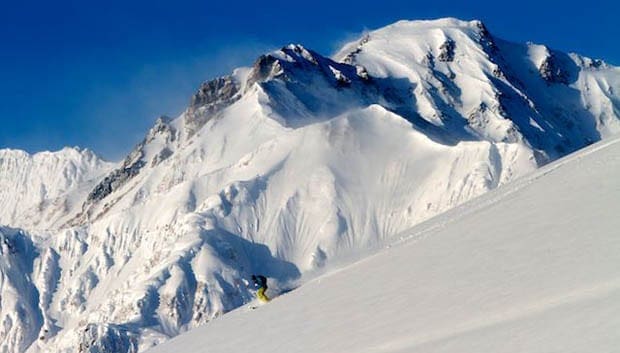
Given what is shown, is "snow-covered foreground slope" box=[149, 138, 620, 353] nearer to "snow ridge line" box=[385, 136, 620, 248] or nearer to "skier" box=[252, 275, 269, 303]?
"skier" box=[252, 275, 269, 303]

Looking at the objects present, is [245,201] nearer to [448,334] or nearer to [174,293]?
[174,293]

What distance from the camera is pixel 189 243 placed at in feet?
591

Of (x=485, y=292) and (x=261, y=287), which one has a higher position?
(x=261, y=287)

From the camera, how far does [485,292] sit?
13.0 metres

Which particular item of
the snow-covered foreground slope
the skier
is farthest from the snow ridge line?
the skier

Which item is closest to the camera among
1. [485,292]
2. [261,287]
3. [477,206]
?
[485,292]

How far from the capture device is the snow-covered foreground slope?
10.5 m

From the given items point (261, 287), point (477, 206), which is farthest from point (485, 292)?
point (477, 206)

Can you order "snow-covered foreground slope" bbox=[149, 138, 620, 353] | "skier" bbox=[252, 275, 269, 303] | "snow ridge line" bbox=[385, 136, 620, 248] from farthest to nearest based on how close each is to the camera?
"snow ridge line" bbox=[385, 136, 620, 248] → "skier" bbox=[252, 275, 269, 303] → "snow-covered foreground slope" bbox=[149, 138, 620, 353]

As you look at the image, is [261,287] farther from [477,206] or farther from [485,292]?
[485,292]

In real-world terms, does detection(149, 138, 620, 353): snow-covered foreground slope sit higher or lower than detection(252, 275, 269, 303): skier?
lower

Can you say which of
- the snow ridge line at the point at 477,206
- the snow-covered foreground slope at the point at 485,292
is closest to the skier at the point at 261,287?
the snow-covered foreground slope at the point at 485,292

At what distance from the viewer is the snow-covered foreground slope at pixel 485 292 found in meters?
10.5

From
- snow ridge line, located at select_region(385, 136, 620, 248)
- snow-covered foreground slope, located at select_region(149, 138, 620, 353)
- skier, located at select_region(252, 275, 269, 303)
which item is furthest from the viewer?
snow ridge line, located at select_region(385, 136, 620, 248)
